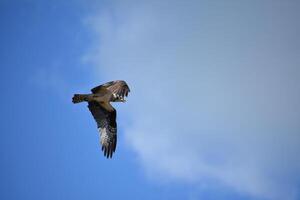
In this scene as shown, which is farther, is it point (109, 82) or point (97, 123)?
point (97, 123)

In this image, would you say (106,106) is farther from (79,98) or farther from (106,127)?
(79,98)

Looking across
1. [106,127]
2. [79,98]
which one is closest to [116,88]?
[79,98]

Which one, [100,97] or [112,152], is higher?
[100,97]

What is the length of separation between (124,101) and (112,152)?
246cm

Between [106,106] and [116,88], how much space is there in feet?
4.28

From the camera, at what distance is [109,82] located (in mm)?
18688

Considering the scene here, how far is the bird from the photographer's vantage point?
1830cm

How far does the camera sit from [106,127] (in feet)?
65.1

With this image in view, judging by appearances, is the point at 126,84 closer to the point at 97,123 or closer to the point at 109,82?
the point at 109,82

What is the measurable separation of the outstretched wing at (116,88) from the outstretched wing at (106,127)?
3.99 feet

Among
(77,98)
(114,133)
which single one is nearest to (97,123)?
(114,133)

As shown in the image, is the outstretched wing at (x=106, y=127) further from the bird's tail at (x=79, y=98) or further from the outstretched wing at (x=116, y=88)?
the outstretched wing at (x=116, y=88)

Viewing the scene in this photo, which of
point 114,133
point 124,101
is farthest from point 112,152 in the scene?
point 124,101

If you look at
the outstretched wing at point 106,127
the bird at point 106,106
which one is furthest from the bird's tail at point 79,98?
the outstretched wing at point 106,127
